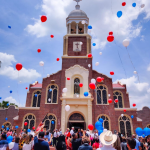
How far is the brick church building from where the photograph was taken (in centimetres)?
1767

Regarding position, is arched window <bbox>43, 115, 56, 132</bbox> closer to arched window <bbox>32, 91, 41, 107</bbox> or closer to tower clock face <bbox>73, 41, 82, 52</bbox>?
arched window <bbox>32, 91, 41, 107</bbox>

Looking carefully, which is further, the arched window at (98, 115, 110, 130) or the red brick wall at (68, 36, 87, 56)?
the red brick wall at (68, 36, 87, 56)

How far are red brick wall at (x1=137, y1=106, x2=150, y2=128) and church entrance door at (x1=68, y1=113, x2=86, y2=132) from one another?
33.2 feet

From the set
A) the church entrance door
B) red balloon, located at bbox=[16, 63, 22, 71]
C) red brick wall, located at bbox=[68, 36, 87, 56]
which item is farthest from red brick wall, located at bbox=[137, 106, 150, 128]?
red balloon, located at bbox=[16, 63, 22, 71]

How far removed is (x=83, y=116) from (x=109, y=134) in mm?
14906

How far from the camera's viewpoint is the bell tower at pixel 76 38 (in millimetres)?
21328

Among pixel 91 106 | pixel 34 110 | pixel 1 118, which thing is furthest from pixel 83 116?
pixel 1 118

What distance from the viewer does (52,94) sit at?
19.3m

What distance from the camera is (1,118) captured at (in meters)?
22.5

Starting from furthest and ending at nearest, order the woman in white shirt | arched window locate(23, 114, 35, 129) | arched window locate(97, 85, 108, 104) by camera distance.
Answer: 1. arched window locate(97, 85, 108, 104)
2. arched window locate(23, 114, 35, 129)
3. the woman in white shirt

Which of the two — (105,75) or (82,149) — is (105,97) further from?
(82,149)

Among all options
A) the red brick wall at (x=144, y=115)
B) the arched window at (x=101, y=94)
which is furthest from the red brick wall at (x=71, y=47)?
the red brick wall at (x=144, y=115)

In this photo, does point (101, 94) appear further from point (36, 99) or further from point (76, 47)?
point (36, 99)

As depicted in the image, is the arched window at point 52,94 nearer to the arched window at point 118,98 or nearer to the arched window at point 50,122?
the arched window at point 50,122
